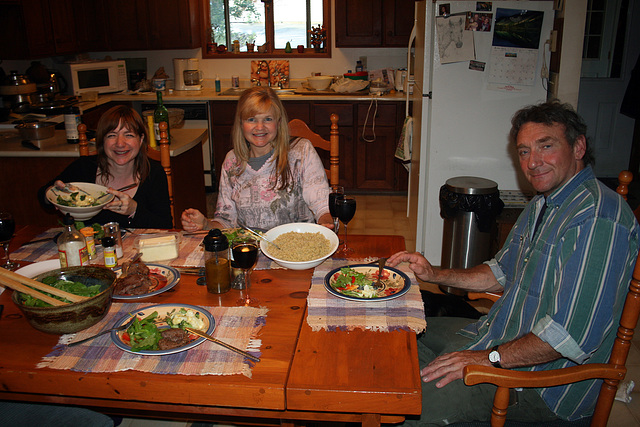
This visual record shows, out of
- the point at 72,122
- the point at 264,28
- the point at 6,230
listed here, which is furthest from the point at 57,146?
the point at 264,28

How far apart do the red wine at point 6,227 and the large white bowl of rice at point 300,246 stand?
0.81 meters

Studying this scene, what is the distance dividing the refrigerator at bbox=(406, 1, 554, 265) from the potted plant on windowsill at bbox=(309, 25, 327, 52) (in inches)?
80.2

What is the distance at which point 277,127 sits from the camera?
88.8 inches

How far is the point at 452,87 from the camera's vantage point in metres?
3.30

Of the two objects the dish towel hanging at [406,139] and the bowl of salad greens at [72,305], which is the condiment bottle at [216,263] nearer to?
the bowl of salad greens at [72,305]

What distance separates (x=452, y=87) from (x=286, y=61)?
263 cm

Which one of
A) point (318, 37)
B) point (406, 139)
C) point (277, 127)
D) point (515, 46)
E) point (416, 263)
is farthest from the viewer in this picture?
point (318, 37)

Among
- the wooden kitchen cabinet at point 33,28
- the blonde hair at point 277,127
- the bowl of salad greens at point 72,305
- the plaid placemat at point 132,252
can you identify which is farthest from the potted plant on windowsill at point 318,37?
the bowl of salad greens at point 72,305

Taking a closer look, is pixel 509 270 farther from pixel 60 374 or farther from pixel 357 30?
pixel 357 30

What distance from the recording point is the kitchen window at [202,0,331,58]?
5539 millimetres

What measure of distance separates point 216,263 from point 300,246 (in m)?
0.30

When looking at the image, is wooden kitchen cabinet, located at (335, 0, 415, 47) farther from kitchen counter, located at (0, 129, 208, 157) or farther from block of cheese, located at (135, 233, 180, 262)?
block of cheese, located at (135, 233, 180, 262)

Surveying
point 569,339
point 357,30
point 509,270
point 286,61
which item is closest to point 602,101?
point 357,30

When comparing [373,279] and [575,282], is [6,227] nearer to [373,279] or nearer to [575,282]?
[373,279]
